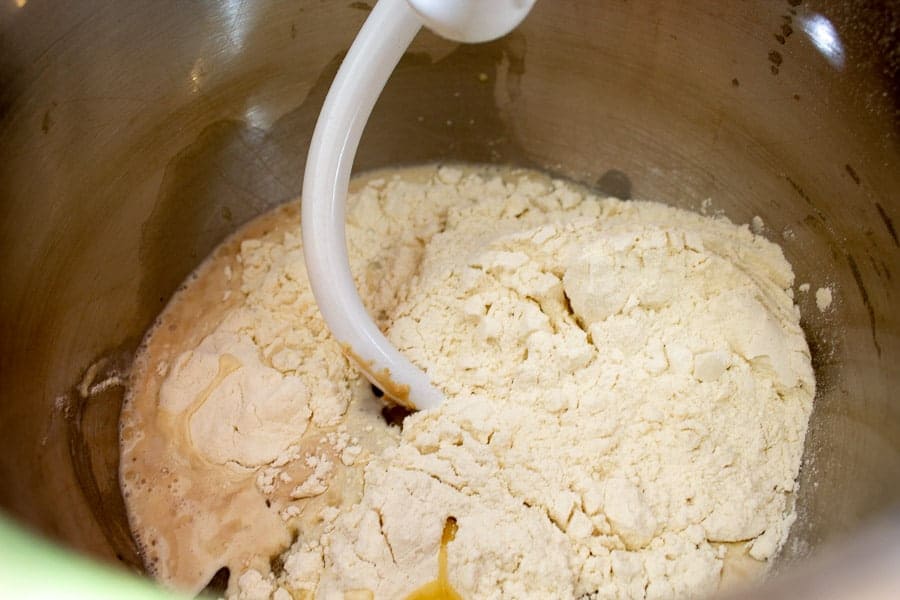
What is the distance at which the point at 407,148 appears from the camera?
114 cm

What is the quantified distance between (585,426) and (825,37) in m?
0.52

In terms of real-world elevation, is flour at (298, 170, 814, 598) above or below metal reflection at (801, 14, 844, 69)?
below

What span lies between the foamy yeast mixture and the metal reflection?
227 millimetres

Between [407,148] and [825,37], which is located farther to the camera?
[407,148]

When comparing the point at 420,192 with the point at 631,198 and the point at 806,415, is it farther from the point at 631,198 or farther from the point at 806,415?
the point at 806,415

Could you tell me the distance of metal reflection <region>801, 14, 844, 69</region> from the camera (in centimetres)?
86

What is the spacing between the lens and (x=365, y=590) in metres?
0.76

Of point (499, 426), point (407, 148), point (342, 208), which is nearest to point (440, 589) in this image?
point (499, 426)

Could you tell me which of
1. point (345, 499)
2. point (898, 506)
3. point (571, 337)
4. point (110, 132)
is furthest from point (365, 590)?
point (110, 132)

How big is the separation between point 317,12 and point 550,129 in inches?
14.2

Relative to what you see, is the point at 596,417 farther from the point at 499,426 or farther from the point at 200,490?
the point at 200,490

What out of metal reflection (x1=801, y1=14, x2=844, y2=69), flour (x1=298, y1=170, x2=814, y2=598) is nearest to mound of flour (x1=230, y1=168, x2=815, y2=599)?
flour (x1=298, y1=170, x2=814, y2=598)

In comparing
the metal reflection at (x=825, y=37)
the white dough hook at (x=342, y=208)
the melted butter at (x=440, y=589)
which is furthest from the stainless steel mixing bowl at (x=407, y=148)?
the melted butter at (x=440, y=589)

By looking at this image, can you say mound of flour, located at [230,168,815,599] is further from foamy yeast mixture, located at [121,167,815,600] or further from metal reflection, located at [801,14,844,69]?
metal reflection, located at [801,14,844,69]
